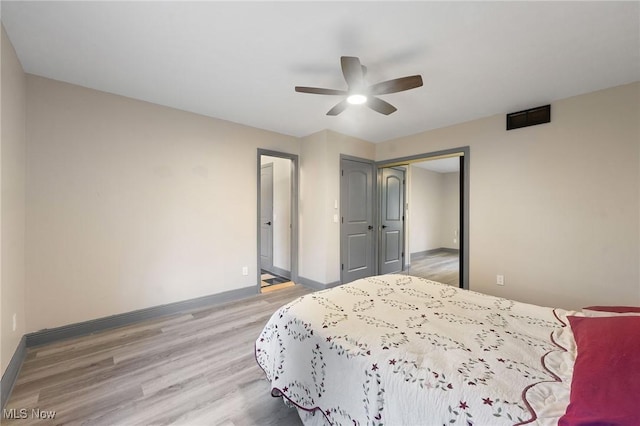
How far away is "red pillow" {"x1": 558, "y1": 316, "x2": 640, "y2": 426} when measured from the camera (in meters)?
0.73

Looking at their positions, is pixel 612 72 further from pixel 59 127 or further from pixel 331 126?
pixel 59 127

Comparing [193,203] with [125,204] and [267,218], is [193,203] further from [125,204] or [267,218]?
[267,218]

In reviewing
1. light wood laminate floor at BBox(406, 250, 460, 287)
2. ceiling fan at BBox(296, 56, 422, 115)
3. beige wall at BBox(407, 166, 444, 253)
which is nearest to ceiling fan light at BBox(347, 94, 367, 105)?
ceiling fan at BBox(296, 56, 422, 115)

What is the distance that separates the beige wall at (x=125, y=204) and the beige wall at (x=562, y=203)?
10.7 ft

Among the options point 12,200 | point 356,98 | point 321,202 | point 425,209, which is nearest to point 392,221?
point 321,202

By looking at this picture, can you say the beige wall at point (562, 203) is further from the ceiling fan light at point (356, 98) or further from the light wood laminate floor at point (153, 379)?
the light wood laminate floor at point (153, 379)

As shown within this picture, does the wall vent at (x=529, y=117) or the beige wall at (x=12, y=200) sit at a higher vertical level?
the wall vent at (x=529, y=117)

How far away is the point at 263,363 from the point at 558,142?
374 cm

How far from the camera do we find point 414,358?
113cm

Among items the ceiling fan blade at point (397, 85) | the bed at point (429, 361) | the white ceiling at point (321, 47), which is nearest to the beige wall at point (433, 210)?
the white ceiling at point (321, 47)

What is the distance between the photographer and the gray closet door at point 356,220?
4215mm

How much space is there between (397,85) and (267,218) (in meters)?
3.86

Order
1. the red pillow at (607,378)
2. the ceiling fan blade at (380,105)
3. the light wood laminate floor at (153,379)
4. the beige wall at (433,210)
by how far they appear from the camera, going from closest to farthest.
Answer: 1. the red pillow at (607,378)
2. the light wood laminate floor at (153,379)
3. the ceiling fan blade at (380,105)
4. the beige wall at (433,210)

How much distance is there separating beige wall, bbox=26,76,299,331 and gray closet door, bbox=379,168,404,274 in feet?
8.08
